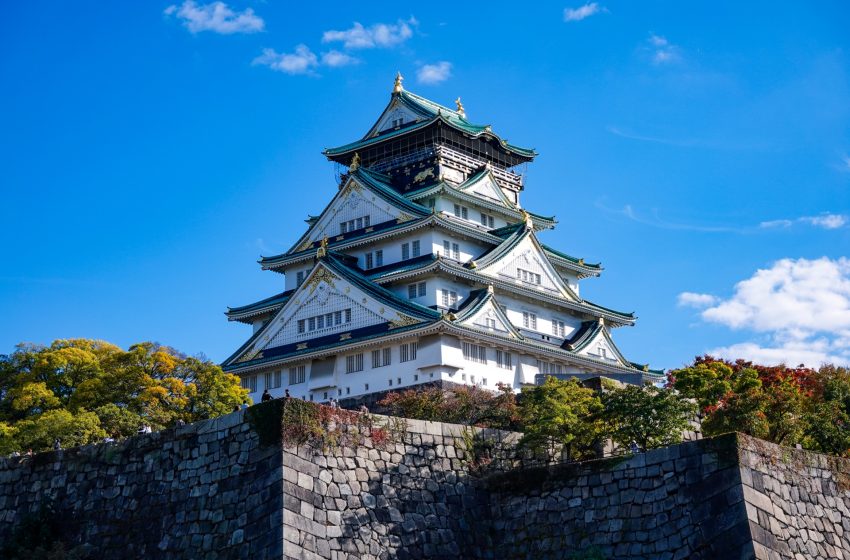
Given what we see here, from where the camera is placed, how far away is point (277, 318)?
5694 cm

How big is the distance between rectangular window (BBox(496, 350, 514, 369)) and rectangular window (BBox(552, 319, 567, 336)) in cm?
516

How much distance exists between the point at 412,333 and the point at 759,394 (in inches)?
820

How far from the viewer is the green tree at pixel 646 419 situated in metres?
30.2

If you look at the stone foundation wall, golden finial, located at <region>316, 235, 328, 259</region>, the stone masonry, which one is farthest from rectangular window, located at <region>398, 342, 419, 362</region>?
the stone foundation wall

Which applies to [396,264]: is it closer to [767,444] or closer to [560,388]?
[560,388]

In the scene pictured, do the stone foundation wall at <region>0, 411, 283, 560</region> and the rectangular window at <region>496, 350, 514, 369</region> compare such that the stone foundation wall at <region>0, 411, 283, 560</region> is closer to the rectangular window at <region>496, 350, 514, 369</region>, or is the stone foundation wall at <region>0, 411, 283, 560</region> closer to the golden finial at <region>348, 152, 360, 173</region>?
the rectangular window at <region>496, 350, 514, 369</region>

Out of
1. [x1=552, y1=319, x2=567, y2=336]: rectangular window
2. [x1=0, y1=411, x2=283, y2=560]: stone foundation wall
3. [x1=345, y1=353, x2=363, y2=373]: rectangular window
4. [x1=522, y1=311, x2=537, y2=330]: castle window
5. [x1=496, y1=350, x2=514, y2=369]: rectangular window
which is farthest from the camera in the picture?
[x1=552, y1=319, x2=567, y2=336]: rectangular window

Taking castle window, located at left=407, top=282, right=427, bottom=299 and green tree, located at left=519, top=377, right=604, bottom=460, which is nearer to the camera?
green tree, located at left=519, top=377, right=604, bottom=460

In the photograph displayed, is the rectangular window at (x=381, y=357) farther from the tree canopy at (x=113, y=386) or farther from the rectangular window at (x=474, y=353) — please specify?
the tree canopy at (x=113, y=386)

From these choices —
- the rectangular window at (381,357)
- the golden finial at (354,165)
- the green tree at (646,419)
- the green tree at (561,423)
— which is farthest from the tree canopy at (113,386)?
the golden finial at (354,165)

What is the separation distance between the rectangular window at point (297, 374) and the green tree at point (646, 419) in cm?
2655

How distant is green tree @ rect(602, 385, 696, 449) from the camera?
3023 centimetres

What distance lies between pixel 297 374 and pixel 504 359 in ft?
29.4

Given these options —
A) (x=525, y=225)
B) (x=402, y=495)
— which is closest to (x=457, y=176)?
(x=525, y=225)
